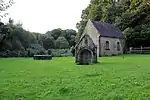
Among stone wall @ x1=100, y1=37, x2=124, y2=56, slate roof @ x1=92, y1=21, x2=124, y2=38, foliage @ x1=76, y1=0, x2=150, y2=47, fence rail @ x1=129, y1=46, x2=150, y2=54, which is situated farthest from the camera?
foliage @ x1=76, y1=0, x2=150, y2=47

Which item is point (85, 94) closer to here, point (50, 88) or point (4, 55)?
point (50, 88)

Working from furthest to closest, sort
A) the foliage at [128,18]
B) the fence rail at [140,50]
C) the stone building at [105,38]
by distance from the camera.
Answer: the foliage at [128,18] < the fence rail at [140,50] < the stone building at [105,38]

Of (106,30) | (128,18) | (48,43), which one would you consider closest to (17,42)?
(48,43)

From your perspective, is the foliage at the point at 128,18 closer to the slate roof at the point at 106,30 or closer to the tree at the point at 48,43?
the slate roof at the point at 106,30

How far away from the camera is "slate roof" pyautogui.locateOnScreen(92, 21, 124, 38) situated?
63.6 m

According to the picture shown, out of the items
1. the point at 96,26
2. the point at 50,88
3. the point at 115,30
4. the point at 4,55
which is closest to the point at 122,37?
the point at 115,30

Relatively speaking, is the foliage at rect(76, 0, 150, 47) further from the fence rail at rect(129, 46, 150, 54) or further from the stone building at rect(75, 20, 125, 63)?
the stone building at rect(75, 20, 125, 63)

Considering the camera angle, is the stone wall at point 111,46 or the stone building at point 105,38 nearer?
the stone building at point 105,38

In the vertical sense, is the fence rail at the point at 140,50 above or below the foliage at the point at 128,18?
below

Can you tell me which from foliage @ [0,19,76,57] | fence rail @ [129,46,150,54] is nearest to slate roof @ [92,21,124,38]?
fence rail @ [129,46,150,54]

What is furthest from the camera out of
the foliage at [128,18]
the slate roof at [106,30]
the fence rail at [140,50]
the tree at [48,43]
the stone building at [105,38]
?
the tree at [48,43]

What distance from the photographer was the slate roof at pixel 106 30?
209 ft

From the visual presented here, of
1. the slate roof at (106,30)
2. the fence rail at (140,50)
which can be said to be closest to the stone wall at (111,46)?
the slate roof at (106,30)

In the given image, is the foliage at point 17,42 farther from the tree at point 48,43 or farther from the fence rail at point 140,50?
the fence rail at point 140,50
